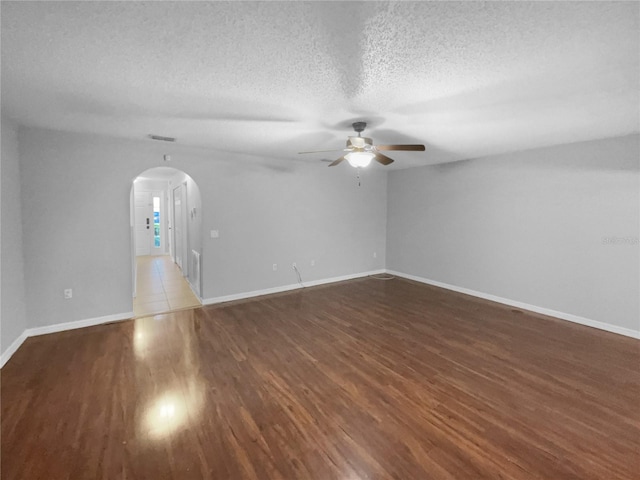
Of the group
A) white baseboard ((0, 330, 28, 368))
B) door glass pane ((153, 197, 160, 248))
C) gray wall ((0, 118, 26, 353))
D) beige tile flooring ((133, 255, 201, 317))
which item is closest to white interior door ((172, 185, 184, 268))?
beige tile flooring ((133, 255, 201, 317))

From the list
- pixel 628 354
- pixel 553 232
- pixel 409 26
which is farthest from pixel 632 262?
pixel 409 26

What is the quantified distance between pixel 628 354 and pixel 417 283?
3.22 metres

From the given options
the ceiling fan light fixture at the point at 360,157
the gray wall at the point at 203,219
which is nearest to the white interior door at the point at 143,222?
the gray wall at the point at 203,219

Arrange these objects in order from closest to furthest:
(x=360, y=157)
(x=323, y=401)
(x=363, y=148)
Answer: (x=323, y=401)
(x=363, y=148)
(x=360, y=157)

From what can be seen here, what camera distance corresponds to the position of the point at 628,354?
3.14 m

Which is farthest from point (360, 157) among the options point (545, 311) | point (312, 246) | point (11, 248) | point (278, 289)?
point (11, 248)

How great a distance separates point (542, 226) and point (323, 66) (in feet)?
13.5

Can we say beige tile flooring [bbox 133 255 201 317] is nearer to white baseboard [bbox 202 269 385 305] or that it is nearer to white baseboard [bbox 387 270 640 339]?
white baseboard [bbox 202 269 385 305]

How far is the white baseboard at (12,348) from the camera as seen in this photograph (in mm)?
2839

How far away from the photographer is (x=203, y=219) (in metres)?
4.60

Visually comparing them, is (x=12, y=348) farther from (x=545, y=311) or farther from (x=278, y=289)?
(x=545, y=311)

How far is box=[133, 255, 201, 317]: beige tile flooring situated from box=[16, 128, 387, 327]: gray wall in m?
0.45

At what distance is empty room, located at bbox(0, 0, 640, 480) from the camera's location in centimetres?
168

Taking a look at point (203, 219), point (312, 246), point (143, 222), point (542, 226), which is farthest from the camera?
point (143, 222)
